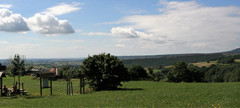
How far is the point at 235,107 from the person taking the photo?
12.4 m

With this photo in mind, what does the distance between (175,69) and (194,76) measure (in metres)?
6.67

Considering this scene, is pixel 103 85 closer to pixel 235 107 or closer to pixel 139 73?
pixel 235 107

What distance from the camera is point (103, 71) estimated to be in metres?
29.3

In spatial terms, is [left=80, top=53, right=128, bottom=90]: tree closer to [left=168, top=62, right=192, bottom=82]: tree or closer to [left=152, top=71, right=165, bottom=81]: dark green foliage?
[left=152, top=71, right=165, bottom=81]: dark green foliage

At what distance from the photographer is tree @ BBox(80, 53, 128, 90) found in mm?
29297

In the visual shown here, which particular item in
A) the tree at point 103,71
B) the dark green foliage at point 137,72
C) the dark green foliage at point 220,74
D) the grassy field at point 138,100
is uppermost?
the tree at point 103,71

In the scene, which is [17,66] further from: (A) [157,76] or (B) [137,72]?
(A) [157,76]

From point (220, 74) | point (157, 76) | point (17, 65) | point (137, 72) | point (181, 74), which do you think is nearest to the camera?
point (17, 65)

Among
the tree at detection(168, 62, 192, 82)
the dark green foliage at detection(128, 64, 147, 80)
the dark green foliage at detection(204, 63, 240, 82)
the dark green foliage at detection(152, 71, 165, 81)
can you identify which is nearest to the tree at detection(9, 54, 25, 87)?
the dark green foliage at detection(152, 71, 165, 81)

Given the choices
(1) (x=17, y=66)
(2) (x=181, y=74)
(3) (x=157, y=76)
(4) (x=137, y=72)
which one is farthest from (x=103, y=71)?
(3) (x=157, y=76)

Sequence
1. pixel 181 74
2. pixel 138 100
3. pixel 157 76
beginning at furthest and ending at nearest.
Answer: pixel 157 76
pixel 181 74
pixel 138 100

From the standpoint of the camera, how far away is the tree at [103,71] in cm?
2930

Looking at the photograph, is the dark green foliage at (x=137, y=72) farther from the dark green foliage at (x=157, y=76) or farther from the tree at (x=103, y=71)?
the tree at (x=103, y=71)

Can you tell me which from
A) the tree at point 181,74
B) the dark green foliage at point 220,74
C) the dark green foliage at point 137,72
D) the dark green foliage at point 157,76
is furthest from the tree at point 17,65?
the dark green foliage at point 220,74
